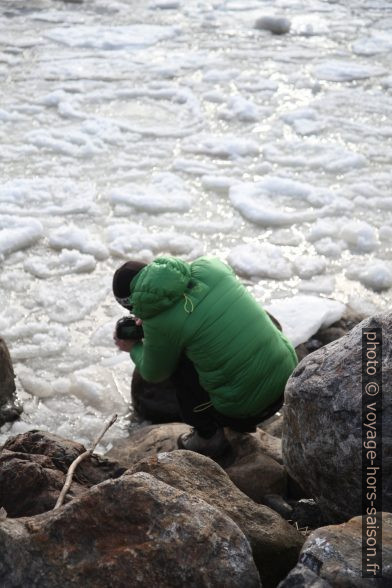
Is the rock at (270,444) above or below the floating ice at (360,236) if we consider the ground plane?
above

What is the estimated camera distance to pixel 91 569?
2.71m

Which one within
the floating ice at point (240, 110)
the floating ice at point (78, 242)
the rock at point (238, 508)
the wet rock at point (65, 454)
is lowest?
the floating ice at point (240, 110)

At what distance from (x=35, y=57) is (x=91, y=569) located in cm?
1033

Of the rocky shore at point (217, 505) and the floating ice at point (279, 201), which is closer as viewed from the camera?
the rocky shore at point (217, 505)

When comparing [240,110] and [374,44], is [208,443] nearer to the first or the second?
[240,110]

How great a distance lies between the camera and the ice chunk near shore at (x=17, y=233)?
707cm

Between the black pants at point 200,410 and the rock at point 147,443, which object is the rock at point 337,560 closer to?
the black pants at point 200,410

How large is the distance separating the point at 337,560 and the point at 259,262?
4.30 meters

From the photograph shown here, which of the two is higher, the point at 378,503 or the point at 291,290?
the point at 378,503

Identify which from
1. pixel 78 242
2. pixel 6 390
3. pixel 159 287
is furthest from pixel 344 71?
pixel 159 287

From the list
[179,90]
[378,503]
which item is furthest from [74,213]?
[378,503]

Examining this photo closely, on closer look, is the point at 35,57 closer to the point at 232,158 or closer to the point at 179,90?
the point at 179,90

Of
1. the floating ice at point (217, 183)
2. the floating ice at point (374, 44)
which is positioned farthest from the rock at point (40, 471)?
the floating ice at point (374, 44)

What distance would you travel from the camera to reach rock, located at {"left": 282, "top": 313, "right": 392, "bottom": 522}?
344cm
